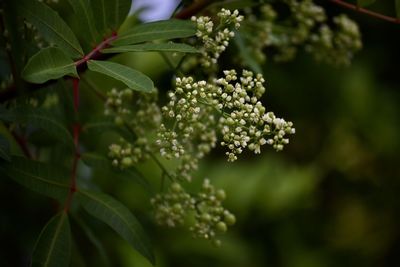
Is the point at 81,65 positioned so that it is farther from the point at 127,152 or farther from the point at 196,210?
the point at 196,210

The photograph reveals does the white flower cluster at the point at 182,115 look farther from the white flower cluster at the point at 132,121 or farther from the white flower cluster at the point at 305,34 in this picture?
the white flower cluster at the point at 305,34

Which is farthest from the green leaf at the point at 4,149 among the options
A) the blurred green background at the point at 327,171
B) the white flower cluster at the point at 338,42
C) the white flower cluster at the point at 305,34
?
the blurred green background at the point at 327,171

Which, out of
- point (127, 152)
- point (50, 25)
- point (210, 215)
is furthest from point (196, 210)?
point (50, 25)

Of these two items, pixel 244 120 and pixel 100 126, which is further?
pixel 100 126

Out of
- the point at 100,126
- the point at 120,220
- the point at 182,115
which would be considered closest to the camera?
the point at 182,115

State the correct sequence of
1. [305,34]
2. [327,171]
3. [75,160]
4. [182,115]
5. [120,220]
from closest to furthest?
[182,115]
[120,220]
[75,160]
[305,34]
[327,171]

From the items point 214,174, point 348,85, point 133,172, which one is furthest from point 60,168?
point 348,85

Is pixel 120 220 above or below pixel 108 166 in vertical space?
below

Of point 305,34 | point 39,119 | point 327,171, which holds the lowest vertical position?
point 39,119
